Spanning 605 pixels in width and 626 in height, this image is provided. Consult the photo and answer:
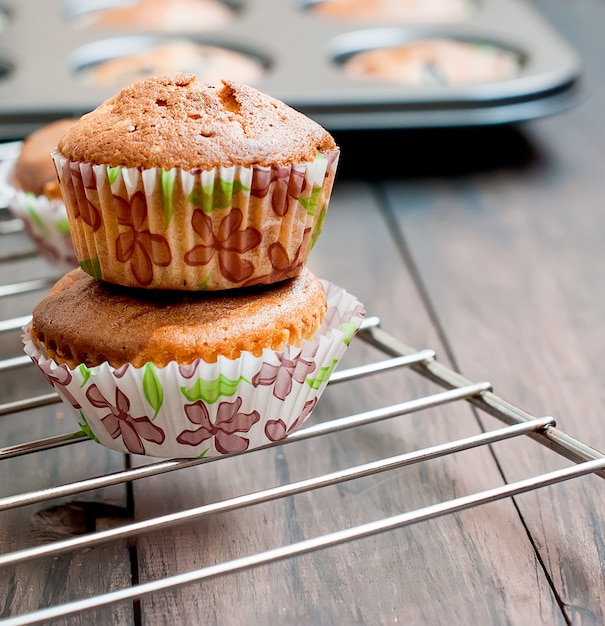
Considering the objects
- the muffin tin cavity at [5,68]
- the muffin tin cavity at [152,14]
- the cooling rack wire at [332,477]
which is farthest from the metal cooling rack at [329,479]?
the muffin tin cavity at [152,14]

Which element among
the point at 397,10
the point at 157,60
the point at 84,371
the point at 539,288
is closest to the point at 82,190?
the point at 84,371

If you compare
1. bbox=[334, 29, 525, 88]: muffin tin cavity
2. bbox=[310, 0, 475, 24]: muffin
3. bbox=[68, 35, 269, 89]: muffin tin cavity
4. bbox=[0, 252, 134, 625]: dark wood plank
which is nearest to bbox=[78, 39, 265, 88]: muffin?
bbox=[68, 35, 269, 89]: muffin tin cavity

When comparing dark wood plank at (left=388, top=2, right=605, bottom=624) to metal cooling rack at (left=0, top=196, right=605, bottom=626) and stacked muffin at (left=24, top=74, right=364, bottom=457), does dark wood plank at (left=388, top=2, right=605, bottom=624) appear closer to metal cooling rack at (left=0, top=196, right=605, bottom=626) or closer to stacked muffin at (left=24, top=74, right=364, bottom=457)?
metal cooling rack at (left=0, top=196, right=605, bottom=626)

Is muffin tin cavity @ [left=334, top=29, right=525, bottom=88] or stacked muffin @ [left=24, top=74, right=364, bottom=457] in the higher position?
stacked muffin @ [left=24, top=74, right=364, bottom=457]

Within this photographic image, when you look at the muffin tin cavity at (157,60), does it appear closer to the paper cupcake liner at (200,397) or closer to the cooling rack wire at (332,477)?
the cooling rack wire at (332,477)

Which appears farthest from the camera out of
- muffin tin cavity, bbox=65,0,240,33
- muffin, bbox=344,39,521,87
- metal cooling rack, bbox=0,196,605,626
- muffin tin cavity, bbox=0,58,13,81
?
muffin tin cavity, bbox=65,0,240,33

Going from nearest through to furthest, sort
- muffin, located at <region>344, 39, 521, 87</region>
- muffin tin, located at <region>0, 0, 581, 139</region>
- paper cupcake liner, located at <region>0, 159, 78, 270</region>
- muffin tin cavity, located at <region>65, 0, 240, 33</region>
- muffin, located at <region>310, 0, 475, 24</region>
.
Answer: paper cupcake liner, located at <region>0, 159, 78, 270</region> → muffin tin, located at <region>0, 0, 581, 139</region> → muffin, located at <region>344, 39, 521, 87</region> → muffin tin cavity, located at <region>65, 0, 240, 33</region> → muffin, located at <region>310, 0, 475, 24</region>

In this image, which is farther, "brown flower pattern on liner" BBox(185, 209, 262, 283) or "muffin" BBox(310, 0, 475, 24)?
"muffin" BBox(310, 0, 475, 24)

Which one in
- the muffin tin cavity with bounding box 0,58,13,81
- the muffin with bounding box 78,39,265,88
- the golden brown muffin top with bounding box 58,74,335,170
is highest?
the golden brown muffin top with bounding box 58,74,335,170
